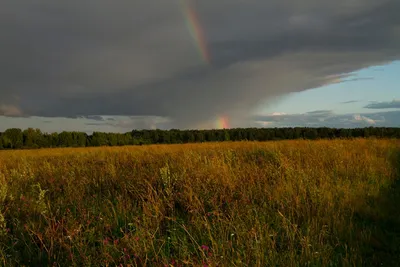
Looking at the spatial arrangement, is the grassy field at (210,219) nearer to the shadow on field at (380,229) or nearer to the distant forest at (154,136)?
the shadow on field at (380,229)

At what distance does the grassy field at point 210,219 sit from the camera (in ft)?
11.8

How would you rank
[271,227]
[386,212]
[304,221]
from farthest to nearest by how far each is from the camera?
[386,212]
[304,221]
[271,227]

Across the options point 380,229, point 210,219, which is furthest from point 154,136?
point 380,229

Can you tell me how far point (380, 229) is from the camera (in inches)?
178

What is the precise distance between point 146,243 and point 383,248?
3.11 metres

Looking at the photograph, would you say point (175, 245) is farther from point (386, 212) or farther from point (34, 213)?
point (386, 212)

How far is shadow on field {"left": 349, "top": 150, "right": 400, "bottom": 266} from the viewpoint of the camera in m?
3.77

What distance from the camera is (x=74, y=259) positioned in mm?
3572

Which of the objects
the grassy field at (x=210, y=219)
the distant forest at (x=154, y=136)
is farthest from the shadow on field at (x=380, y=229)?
the distant forest at (x=154, y=136)

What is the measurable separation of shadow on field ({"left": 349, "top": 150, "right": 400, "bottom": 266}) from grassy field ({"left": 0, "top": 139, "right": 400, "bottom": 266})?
2 centimetres

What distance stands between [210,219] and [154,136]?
60.4m

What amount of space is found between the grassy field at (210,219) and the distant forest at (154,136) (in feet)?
113

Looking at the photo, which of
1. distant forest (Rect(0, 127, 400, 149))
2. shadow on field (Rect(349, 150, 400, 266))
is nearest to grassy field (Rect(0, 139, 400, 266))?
shadow on field (Rect(349, 150, 400, 266))

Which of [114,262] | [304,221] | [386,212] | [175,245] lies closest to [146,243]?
[175,245]
